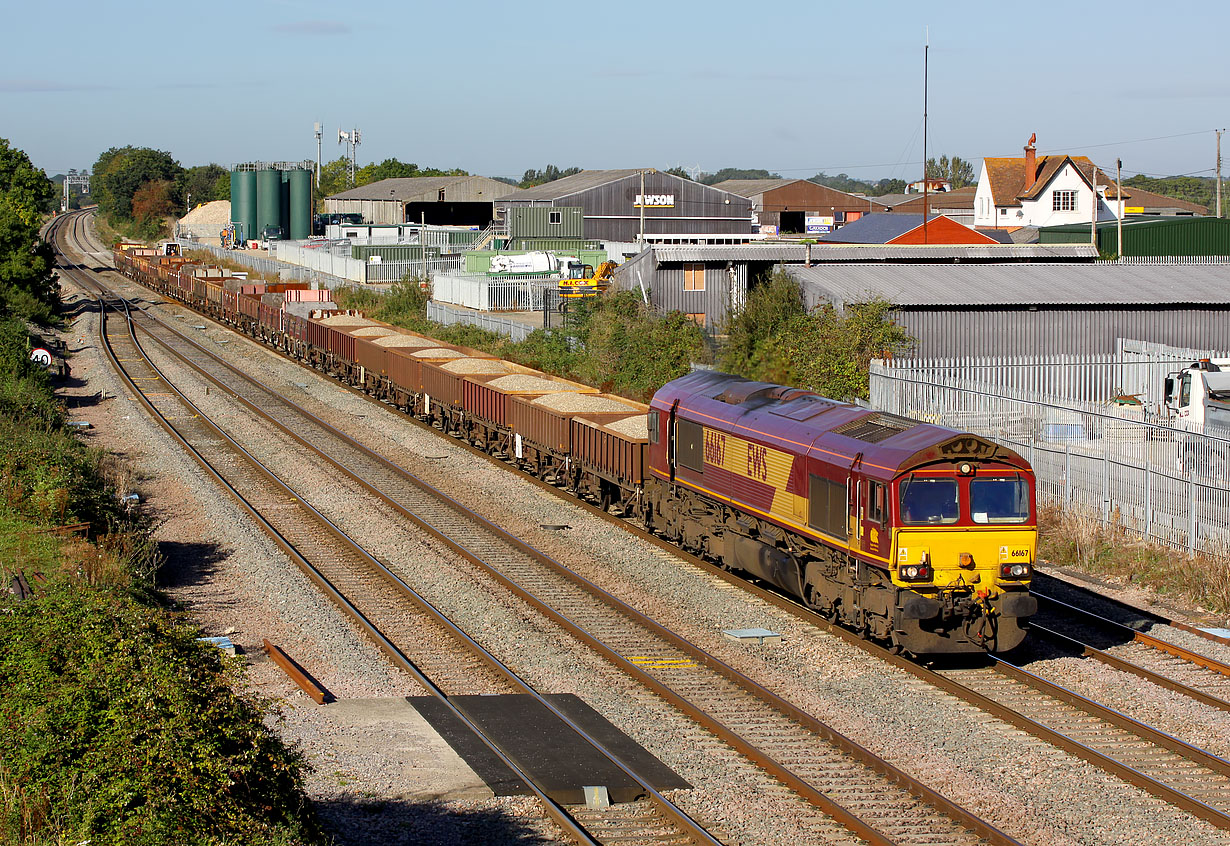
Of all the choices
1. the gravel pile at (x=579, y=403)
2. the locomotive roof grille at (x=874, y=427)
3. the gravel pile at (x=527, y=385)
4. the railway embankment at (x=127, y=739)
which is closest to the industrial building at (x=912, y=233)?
the gravel pile at (x=527, y=385)

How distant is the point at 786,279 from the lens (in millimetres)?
36188

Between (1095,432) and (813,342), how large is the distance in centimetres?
990

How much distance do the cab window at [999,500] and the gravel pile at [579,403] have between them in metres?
12.9

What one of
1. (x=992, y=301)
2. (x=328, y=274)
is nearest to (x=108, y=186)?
(x=328, y=274)

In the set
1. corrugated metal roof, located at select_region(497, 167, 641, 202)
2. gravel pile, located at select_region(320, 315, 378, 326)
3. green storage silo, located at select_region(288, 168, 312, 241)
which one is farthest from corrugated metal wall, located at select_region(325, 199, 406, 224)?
gravel pile, located at select_region(320, 315, 378, 326)

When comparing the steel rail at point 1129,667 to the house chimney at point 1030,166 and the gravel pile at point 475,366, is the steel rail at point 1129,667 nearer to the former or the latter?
the gravel pile at point 475,366

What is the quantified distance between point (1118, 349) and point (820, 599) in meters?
24.2

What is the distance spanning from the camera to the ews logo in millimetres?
17625

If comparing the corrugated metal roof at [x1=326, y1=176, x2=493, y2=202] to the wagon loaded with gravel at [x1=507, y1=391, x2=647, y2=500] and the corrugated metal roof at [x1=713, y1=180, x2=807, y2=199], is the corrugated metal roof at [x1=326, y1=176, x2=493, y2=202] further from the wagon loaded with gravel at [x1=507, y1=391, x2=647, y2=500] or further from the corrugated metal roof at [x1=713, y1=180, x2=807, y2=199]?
the wagon loaded with gravel at [x1=507, y1=391, x2=647, y2=500]

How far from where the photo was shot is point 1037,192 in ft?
290

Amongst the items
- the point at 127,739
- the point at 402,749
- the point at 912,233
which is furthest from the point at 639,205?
the point at 127,739

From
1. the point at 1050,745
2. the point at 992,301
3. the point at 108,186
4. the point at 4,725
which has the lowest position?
the point at 1050,745

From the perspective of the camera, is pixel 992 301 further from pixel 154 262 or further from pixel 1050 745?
pixel 154 262

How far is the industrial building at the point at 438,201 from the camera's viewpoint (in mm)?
110625
